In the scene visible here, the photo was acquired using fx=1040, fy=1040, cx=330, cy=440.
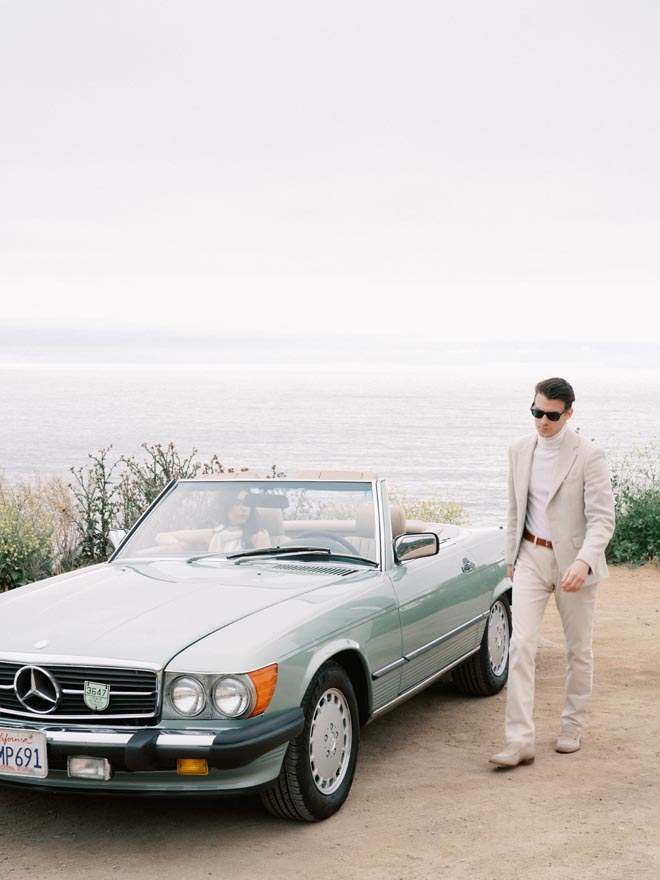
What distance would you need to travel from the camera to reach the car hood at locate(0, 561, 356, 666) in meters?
4.48

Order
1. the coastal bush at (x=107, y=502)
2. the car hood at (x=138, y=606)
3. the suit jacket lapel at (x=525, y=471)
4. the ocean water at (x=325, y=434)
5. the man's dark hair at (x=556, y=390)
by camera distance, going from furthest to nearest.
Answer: the ocean water at (x=325, y=434) < the coastal bush at (x=107, y=502) < the suit jacket lapel at (x=525, y=471) < the man's dark hair at (x=556, y=390) < the car hood at (x=138, y=606)

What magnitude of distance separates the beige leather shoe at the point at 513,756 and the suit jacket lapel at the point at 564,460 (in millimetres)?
1355

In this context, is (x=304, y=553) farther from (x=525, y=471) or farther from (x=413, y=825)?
(x=413, y=825)

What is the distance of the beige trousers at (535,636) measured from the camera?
5.73 m

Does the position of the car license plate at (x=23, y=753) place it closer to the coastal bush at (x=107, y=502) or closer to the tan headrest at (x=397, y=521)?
the tan headrest at (x=397, y=521)

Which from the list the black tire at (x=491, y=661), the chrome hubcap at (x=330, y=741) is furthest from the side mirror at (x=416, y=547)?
the black tire at (x=491, y=661)

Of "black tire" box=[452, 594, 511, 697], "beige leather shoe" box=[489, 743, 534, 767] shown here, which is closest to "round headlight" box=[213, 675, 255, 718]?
"beige leather shoe" box=[489, 743, 534, 767]

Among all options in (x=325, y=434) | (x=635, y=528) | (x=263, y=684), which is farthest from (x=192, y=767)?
(x=325, y=434)

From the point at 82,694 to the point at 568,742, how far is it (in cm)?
297

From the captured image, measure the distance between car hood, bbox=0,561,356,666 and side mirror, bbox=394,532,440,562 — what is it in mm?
487

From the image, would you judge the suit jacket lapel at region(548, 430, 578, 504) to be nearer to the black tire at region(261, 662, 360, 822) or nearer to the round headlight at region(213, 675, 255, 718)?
the black tire at region(261, 662, 360, 822)

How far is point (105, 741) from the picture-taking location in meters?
4.24

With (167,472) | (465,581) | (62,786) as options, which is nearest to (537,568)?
(465,581)

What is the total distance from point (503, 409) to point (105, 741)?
329 ft
